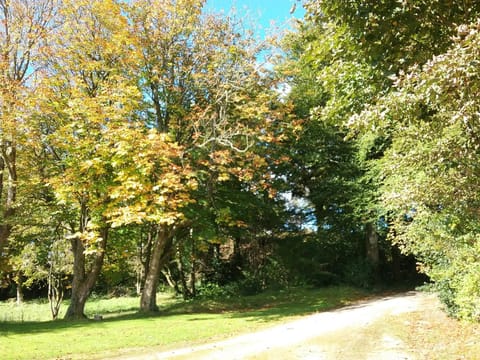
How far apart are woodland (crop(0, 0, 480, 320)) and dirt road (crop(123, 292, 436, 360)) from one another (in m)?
2.05

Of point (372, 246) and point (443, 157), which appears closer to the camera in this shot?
point (443, 157)

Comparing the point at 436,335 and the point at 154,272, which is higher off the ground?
the point at 154,272

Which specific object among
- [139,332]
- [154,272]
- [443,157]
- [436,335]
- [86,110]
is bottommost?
[436,335]

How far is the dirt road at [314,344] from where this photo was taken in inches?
314

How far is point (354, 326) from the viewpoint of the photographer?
10.9 metres

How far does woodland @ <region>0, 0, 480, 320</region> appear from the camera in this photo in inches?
261

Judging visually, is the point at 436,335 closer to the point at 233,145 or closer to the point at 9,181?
the point at 233,145

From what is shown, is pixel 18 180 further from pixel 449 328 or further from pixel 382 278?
pixel 382 278

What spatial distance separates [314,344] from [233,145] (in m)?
8.13

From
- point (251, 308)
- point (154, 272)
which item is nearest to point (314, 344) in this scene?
point (251, 308)

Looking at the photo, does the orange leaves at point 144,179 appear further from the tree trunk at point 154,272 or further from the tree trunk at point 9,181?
the tree trunk at point 9,181

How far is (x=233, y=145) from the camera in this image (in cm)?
1498

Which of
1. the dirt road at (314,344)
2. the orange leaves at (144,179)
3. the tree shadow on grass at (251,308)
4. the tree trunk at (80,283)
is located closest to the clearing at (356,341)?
the dirt road at (314,344)

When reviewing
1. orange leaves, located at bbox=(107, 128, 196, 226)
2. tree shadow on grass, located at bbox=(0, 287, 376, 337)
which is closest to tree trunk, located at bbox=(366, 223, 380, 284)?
tree shadow on grass, located at bbox=(0, 287, 376, 337)
